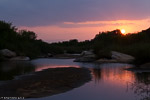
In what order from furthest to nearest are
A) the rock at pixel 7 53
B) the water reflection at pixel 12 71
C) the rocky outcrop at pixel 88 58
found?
1. the rock at pixel 7 53
2. the rocky outcrop at pixel 88 58
3. the water reflection at pixel 12 71

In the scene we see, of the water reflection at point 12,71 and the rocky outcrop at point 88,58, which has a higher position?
the rocky outcrop at point 88,58

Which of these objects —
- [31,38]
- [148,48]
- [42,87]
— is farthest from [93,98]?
[31,38]

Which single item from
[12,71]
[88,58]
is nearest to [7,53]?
[88,58]

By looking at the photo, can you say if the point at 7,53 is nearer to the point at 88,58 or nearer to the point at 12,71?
the point at 88,58

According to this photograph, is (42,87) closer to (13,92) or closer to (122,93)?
(13,92)

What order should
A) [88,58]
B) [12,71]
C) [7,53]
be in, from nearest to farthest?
[12,71] < [88,58] < [7,53]

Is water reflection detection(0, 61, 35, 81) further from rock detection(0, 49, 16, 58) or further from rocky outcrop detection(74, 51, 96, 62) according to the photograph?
rock detection(0, 49, 16, 58)

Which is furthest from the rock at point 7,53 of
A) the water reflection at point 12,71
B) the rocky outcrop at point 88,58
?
the water reflection at point 12,71

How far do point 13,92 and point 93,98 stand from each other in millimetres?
4539

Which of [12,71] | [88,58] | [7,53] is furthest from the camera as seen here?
[7,53]

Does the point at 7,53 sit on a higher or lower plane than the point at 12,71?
higher

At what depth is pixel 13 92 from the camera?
15555 millimetres

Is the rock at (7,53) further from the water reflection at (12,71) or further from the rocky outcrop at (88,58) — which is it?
the water reflection at (12,71)

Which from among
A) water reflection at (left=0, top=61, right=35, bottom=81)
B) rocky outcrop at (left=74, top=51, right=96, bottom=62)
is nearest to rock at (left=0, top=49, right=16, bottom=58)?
rocky outcrop at (left=74, top=51, right=96, bottom=62)
